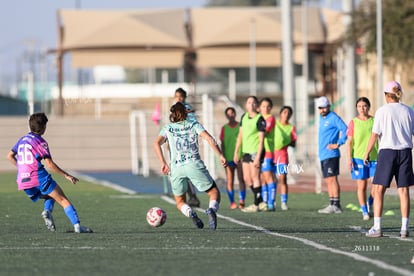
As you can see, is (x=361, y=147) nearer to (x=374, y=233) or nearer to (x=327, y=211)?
(x=327, y=211)

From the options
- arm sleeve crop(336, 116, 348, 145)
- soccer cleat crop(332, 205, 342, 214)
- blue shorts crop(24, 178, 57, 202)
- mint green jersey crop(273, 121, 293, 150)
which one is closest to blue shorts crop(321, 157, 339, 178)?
arm sleeve crop(336, 116, 348, 145)

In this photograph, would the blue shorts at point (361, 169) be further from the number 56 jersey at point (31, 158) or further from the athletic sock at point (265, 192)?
the number 56 jersey at point (31, 158)

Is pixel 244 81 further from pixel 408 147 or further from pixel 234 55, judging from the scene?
pixel 408 147

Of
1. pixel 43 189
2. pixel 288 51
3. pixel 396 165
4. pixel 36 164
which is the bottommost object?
pixel 43 189

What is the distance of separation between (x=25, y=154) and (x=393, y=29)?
32307 mm

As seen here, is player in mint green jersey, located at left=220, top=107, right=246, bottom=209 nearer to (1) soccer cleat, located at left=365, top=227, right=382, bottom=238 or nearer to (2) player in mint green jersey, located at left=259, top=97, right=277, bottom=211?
(2) player in mint green jersey, located at left=259, top=97, right=277, bottom=211

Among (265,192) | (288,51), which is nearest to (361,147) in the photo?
(265,192)

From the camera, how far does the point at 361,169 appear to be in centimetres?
2080

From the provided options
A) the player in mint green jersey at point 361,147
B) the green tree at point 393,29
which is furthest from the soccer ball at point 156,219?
the green tree at point 393,29

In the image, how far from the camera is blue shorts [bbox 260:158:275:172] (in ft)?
76.8

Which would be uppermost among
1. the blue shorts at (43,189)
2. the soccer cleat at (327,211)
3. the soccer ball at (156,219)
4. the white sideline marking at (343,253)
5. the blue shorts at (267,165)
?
the blue shorts at (267,165)

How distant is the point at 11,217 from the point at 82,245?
6.30 metres

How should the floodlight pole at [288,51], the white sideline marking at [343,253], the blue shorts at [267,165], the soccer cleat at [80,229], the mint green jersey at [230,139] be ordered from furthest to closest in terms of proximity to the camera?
the floodlight pole at [288,51], the mint green jersey at [230,139], the blue shorts at [267,165], the soccer cleat at [80,229], the white sideline marking at [343,253]

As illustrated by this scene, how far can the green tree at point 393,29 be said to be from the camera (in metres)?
47.5
